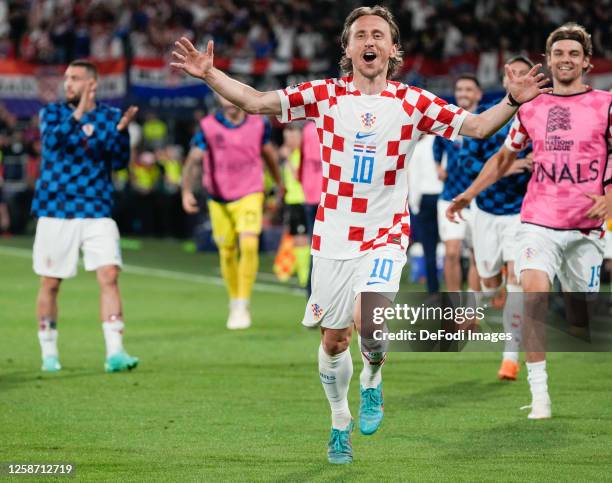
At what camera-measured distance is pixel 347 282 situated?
7.44 meters

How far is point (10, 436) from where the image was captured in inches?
318

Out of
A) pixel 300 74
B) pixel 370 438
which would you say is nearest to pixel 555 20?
pixel 300 74

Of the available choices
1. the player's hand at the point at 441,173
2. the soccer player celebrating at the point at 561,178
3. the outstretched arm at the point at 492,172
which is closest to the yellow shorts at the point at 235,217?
the player's hand at the point at 441,173

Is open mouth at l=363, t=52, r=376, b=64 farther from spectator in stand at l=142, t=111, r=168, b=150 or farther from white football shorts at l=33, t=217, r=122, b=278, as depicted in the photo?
spectator in stand at l=142, t=111, r=168, b=150

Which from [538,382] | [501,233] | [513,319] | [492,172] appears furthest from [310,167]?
[538,382]

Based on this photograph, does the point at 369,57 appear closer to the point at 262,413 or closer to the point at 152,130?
the point at 262,413

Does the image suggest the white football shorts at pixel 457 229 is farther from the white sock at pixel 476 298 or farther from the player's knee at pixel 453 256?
the white sock at pixel 476 298

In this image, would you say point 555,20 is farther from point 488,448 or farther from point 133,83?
point 488,448

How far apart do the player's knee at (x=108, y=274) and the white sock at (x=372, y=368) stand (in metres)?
3.78

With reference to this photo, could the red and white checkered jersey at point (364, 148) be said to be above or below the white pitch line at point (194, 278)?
above

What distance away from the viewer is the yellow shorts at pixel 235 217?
556 inches

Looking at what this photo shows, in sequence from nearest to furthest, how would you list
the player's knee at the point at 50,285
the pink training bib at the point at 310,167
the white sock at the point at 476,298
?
the player's knee at the point at 50,285 < the white sock at the point at 476,298 < the pink training bib at the point at 310,167

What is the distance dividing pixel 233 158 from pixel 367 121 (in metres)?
6.89

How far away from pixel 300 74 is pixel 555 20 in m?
5.59
